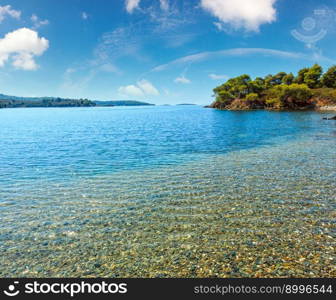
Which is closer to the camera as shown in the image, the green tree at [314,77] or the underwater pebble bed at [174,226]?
the underwater pebble bed at [174,226]

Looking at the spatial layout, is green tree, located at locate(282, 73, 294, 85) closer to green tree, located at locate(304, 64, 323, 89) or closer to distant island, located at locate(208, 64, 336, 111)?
distant island, located at locate(208, 64, 336, 111)

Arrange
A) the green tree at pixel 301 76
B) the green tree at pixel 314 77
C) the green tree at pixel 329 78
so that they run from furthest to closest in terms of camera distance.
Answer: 1. the green tree at pixel 301 76
2. the green tree at pixel 314 77
3. the green tree at pixel 329 78

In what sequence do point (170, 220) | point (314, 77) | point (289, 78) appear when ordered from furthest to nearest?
1. point (289, 78)
2. point (314, 77)
3. point (170, 220)

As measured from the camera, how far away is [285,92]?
114188 millimetres

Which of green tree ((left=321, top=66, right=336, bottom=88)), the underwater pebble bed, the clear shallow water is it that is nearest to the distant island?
green tree ((left=321, top=66, right=336, bottom=88))

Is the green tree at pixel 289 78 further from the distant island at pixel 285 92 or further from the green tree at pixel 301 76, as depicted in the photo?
the green tree at pixel 301 76

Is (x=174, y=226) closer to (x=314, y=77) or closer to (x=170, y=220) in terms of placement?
(x=170, y=220)

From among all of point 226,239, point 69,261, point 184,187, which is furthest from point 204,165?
point 69,261

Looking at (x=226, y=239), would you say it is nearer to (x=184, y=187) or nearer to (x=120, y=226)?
(x=120, y=226)

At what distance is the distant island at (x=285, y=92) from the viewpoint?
112m

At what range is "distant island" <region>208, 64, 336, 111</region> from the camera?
4427 inches

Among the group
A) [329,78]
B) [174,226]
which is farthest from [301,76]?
[174,226]

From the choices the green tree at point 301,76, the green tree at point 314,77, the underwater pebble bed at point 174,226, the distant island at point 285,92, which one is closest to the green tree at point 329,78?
the distant island at point 285,92

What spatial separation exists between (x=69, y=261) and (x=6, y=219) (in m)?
5.76
